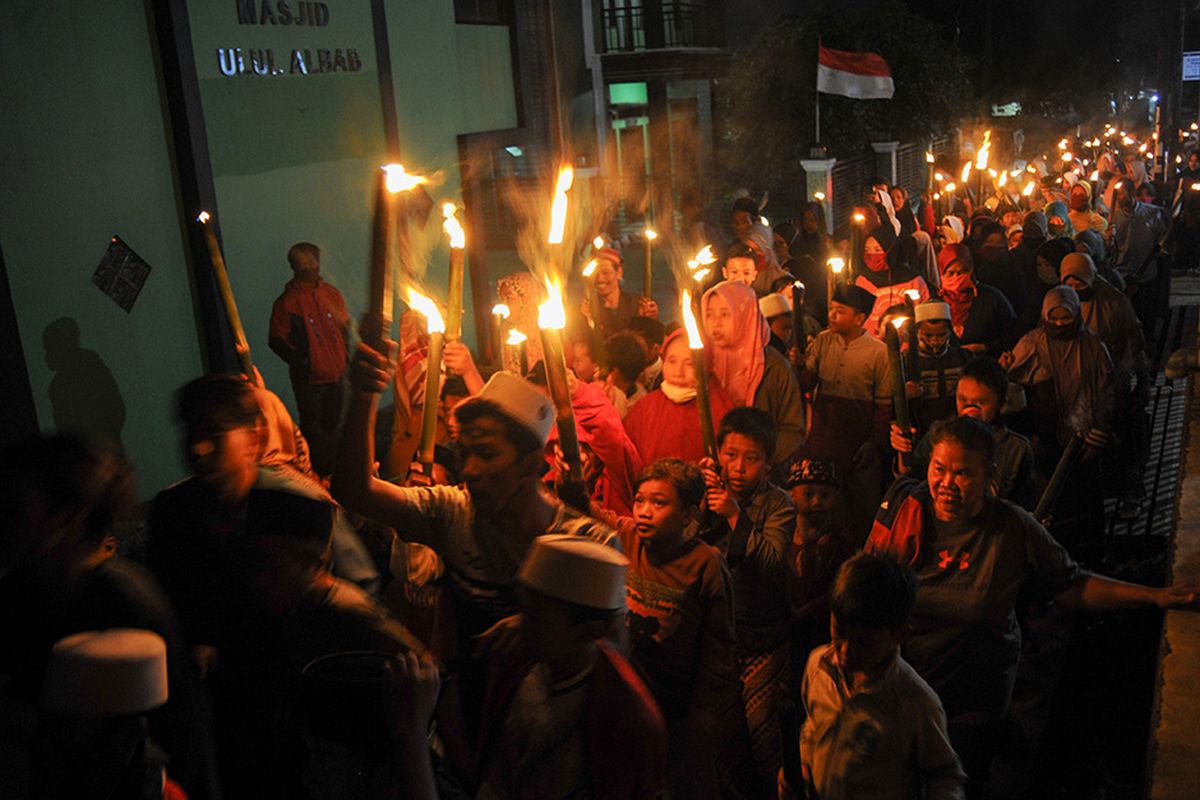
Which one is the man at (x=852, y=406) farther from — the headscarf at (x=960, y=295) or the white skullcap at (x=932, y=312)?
the headscarf at (x=960, y=295)

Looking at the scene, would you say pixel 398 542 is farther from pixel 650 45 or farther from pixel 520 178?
pixel 650 45

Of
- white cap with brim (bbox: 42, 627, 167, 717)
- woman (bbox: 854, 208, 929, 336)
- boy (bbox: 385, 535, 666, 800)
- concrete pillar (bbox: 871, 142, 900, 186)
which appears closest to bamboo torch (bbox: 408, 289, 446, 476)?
boy (bbox: 385, 535, 666, 800)

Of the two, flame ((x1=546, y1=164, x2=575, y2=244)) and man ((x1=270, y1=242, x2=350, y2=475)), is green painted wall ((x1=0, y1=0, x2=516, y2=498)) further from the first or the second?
flame ((x1=546, y1=164, x2=575, y2=244))

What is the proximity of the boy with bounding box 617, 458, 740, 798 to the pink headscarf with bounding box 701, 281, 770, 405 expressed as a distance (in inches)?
82.0

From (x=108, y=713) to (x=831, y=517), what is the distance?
3361mm

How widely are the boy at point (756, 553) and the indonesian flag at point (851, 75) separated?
13.9 m

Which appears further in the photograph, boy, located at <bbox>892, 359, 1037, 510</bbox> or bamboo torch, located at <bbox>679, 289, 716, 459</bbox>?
boy, located at <bbox>892, 359, 1037, 510</bbox>

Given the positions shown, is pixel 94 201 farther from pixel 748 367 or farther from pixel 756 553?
pixel 756 553

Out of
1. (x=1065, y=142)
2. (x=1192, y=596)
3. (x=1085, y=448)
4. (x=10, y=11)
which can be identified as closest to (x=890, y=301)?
(x=1085, y=448)

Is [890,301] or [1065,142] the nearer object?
[890,301]

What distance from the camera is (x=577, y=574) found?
3.03m

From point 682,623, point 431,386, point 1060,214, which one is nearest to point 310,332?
point 431,386

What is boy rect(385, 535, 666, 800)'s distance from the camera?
120 inches

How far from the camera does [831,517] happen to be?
5.38 meters
